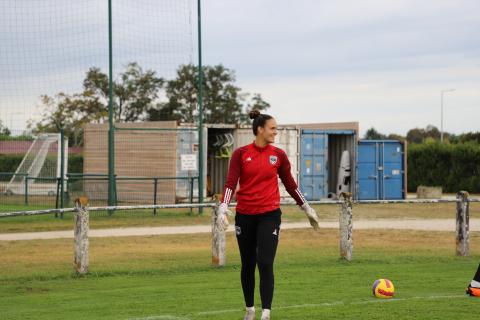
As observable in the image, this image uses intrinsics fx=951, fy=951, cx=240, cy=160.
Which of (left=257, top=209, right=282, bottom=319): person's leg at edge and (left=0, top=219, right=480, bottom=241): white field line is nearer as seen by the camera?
(left=257, top=209, right=282, bottom=319): person's leg at edge

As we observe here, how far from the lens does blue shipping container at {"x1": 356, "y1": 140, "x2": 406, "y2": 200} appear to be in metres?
43.2

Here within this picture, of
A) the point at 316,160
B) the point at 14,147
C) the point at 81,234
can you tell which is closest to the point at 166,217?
the point at 14,147

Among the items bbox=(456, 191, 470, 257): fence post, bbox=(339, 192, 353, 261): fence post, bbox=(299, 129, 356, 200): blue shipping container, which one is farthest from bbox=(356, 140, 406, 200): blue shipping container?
bbox=(339, 192, 353, 261): fence post

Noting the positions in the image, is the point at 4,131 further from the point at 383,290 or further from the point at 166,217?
the point at 383,290

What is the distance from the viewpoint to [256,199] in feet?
32.7

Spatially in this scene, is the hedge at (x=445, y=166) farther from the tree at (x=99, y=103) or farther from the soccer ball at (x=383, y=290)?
the soccer ball at (x=383, y=290)

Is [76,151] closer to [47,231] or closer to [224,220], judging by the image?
[47,231]

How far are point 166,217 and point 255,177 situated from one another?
67.4 ft

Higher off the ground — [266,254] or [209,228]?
[266,254]

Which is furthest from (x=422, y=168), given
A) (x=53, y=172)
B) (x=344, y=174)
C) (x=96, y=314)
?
(x=96, y=314)

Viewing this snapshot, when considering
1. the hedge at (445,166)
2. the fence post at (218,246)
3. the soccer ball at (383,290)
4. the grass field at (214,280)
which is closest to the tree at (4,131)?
the grass field at (214,280)

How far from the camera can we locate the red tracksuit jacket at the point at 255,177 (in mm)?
9969

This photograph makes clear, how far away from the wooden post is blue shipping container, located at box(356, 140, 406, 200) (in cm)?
2884

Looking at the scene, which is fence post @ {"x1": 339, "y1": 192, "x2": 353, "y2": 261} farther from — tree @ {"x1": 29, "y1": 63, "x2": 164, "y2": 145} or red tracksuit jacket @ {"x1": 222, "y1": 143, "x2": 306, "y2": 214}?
tree @ {"x1": 29, "y1": 63, "x2": 164, "y2": 145}
